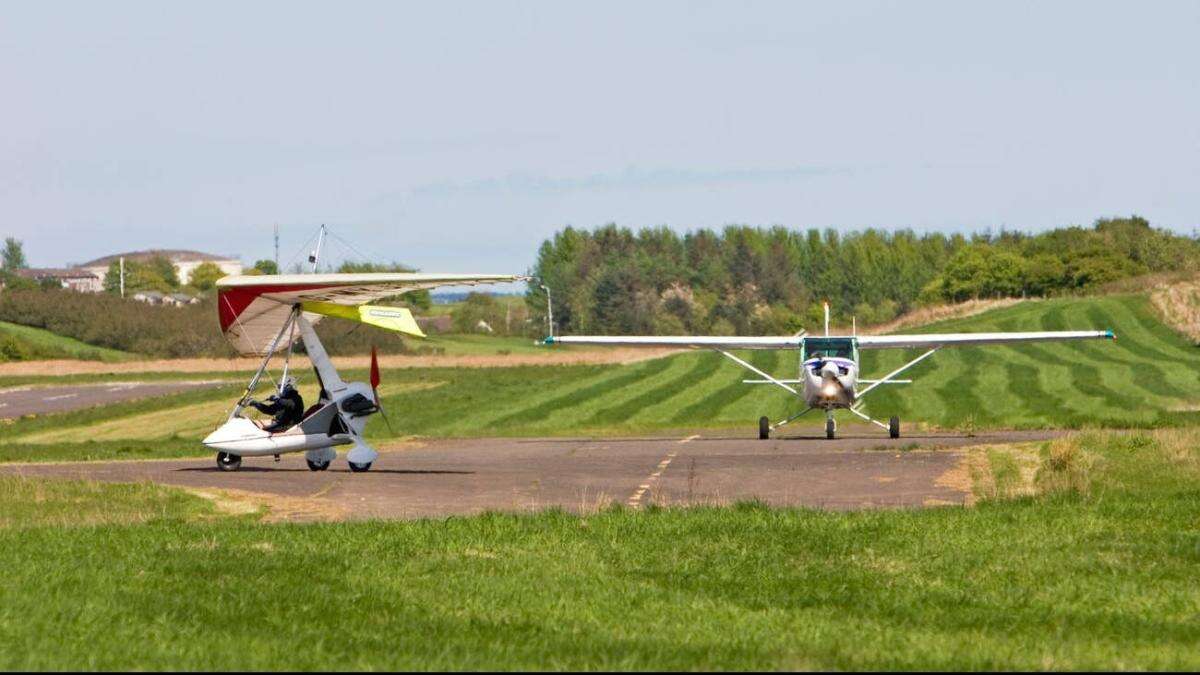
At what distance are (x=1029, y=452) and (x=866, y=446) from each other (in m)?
4.56

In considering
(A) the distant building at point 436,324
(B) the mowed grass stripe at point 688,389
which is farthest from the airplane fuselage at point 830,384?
(A) the distant building at point 436,324

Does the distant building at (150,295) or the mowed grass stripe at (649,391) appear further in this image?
the distant building at (150,295)

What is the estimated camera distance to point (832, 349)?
36250 millimetres

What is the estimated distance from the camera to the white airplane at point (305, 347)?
23844mm

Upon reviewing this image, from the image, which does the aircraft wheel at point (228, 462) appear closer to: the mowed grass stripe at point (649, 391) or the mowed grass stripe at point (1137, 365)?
the mowed grass stripe at point (649, 391)

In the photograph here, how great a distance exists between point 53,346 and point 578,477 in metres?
90.8

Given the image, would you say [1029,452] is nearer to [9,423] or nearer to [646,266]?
[9,423]

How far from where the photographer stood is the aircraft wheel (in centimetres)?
2500

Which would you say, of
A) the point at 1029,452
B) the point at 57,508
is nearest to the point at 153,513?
the point at 57,508

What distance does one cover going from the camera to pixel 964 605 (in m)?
11.9

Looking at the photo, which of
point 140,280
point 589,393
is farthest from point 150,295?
point 589,393

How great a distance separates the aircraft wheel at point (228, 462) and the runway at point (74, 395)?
28.2 meters

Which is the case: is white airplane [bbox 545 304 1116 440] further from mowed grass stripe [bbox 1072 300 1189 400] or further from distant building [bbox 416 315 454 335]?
distant building [bbox 416 315 454 335]

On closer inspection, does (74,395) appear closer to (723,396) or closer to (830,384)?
(723,396)
